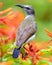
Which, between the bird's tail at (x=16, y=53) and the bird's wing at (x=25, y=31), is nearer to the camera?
the bird's tail at (x=16, y=53)

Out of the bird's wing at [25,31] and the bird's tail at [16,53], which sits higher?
the bird's wing at [25,31]

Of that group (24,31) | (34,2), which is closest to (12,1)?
(34,2)

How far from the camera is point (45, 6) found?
6719 millimetres

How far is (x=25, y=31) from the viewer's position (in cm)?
262

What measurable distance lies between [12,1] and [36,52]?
3.74 m

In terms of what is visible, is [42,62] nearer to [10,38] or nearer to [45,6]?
[10,38]

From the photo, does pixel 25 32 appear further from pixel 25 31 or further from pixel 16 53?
pixel 16 53

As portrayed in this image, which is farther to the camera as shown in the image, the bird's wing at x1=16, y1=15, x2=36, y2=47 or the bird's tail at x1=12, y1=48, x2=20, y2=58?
the bird's wing at x1=16, y1=15, x2=36, y2=47

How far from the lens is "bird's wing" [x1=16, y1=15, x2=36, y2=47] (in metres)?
2.54

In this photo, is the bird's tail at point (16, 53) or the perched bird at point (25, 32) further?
the perched bird at point (25, 32)

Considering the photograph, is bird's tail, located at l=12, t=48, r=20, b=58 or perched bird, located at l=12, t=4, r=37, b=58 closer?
bird's tail, located at l=12, t=48, r=20, b=58

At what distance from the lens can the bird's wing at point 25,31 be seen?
100 inches

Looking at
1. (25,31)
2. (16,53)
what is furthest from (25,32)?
(16,53)

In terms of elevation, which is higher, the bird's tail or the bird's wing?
the bird's wing
